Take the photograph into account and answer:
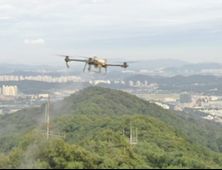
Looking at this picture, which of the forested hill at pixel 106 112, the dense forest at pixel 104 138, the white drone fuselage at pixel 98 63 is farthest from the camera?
the forested hill at pixel 106 112

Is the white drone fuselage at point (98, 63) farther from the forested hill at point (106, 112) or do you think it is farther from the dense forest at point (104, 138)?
the forested hill at point (106, 112)

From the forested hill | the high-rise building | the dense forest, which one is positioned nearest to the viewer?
the dense forest

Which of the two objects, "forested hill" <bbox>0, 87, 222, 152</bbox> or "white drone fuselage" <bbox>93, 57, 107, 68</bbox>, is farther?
"forested hill" <bbox>0, 87, 222, 152</bbox>

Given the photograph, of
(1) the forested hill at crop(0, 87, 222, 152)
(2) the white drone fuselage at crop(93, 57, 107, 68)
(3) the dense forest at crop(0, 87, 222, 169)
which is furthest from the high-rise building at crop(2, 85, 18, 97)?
(2) the white drone fuselage at crop(93, 57, 107, 68)

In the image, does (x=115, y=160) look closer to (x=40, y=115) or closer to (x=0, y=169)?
(x=0, y=169)

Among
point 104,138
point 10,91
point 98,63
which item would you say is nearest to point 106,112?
point 104,138

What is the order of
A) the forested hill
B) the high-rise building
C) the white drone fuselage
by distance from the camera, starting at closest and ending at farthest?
the white drone fuselage
the forested hill
the high-rise building

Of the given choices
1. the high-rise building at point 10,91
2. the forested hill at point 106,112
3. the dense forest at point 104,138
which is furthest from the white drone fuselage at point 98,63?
the high-rise building at point 10,91

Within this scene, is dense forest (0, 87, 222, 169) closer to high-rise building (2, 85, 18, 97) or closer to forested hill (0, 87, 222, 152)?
forested hill (0, 87, 222, 152)

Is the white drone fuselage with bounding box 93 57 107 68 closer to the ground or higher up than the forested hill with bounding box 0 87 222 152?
higher up
